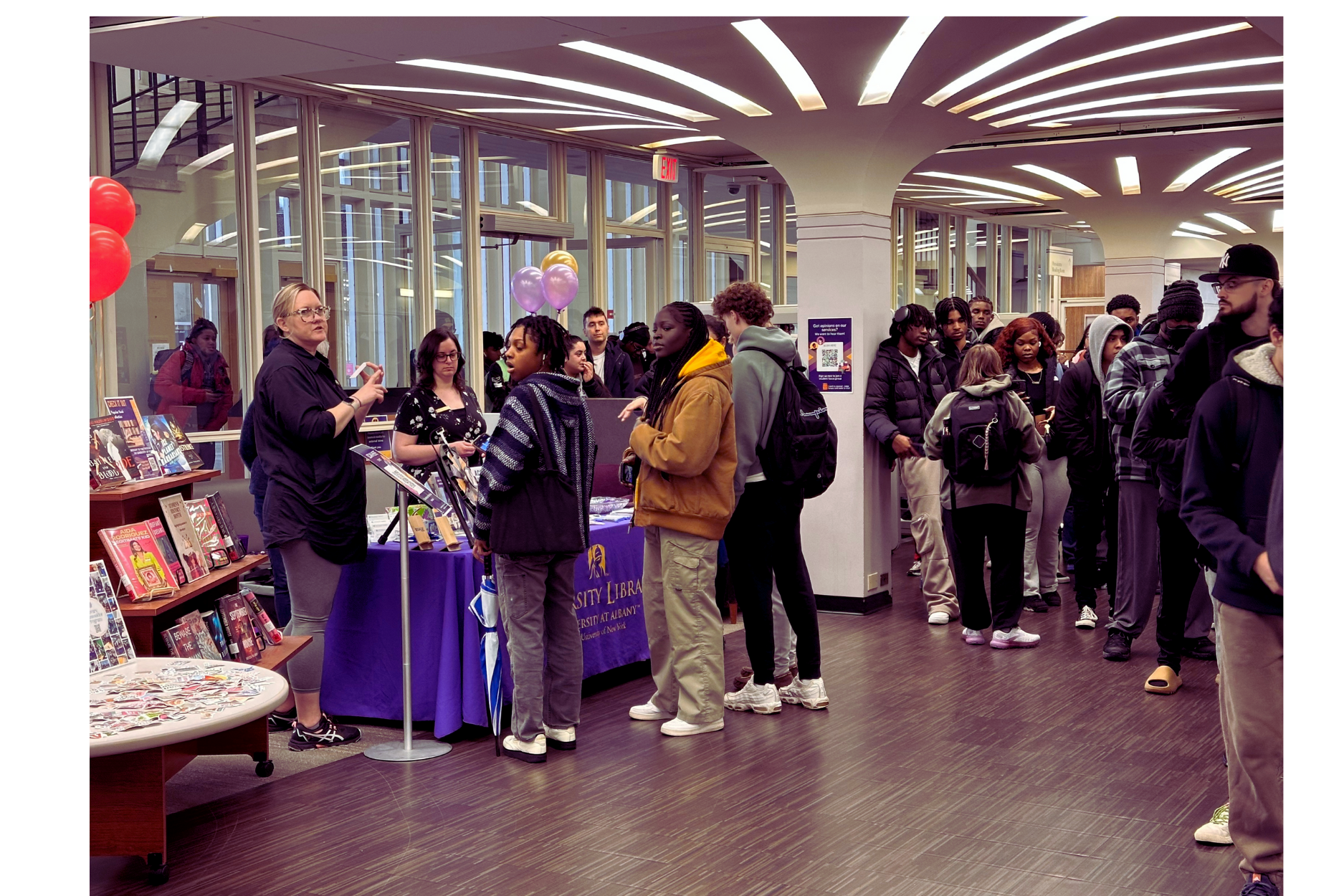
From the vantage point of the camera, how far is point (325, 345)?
30.8 ft

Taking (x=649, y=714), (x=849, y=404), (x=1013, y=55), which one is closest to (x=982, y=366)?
(x=849, y=404)

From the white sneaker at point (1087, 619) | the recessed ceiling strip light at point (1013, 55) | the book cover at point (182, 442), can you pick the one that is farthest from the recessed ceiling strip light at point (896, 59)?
the book cover at point (182, 442)

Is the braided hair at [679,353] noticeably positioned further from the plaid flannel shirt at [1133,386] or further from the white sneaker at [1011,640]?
the white sneaker at [1011,640]

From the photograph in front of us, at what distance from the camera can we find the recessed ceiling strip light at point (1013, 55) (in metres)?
6.34

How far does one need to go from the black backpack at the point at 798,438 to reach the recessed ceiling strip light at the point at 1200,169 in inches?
286

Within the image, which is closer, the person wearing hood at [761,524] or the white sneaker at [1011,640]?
the person wearing hood at [761,524]

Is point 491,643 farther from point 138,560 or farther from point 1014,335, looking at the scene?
point 1014,335

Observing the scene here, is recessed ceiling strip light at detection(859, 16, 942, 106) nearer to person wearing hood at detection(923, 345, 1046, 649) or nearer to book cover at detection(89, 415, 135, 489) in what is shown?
person wearing hood at detection(923, 345, 1046, 649)

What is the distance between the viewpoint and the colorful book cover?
445cm

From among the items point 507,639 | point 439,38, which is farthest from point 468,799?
point 439,38

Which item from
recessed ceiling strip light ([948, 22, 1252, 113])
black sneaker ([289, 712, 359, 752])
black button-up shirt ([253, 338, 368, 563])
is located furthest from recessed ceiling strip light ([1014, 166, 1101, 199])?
black sneaker ([289, 712, 359, 752])

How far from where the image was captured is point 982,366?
21.1 ft

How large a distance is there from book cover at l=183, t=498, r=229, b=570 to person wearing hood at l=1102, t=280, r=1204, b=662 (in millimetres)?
3947
